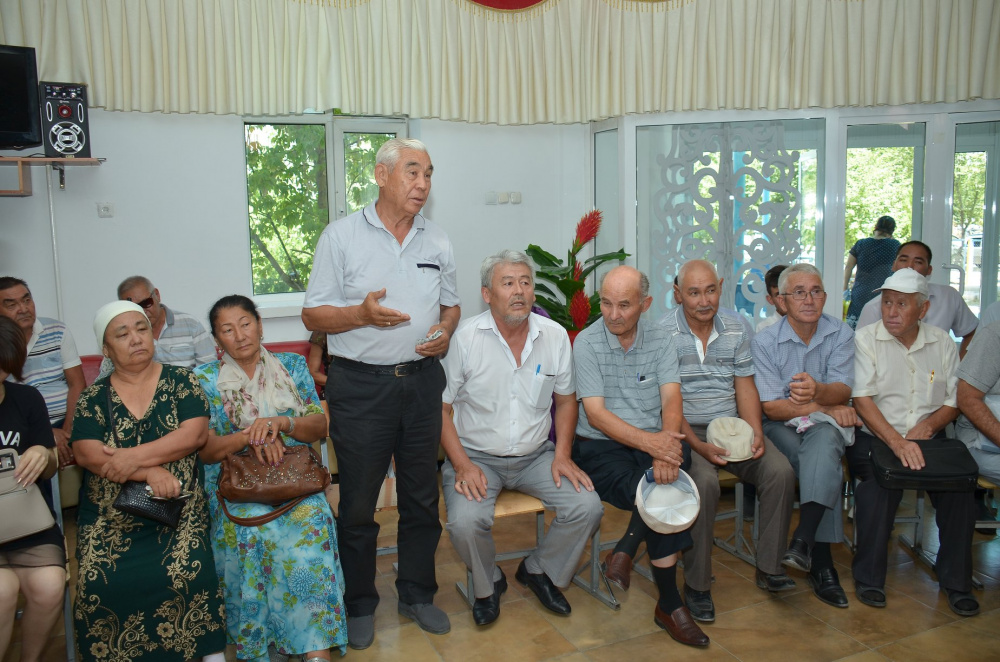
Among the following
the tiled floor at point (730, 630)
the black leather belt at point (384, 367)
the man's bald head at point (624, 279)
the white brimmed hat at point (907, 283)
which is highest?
the man's bald head at point (624, 279)

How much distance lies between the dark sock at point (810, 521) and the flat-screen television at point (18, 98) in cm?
446

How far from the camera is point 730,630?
9.16 ft

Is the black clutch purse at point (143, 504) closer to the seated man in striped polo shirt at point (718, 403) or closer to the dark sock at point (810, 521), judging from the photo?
the seated man in striped polo shirt at point (718, 403)

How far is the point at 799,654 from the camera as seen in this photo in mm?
2631

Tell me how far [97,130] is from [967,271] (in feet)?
20.0

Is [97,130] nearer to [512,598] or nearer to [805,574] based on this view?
[512,598]

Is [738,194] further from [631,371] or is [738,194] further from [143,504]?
[143,504]

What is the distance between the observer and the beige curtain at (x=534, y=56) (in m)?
4.77

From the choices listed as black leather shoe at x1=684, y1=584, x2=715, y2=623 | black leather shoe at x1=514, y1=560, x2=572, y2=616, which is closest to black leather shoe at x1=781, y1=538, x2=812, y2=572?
black leather shoe at x1=684, y1=584, x2=715, y2=623

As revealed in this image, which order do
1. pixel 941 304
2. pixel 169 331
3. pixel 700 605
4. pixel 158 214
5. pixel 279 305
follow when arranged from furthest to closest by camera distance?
pixel 279 305
pixel 158 214
pixel 941 304
pixel 169 331
pixel 700 605

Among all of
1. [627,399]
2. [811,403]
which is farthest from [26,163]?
[811,403]

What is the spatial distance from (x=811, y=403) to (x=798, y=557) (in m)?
0.70

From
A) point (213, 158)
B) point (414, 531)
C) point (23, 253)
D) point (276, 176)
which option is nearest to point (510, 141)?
point (276, 176)

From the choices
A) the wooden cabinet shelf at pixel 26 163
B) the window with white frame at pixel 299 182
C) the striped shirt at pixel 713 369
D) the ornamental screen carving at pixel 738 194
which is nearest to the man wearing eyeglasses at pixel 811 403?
the striped shirt at pixel 713 369
